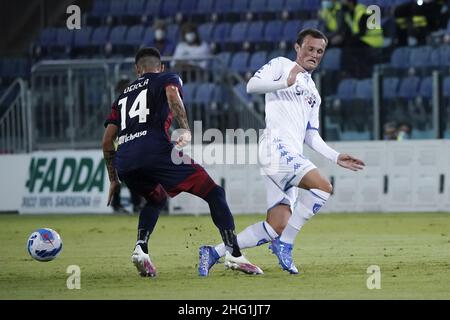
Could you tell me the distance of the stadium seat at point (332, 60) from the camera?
2330 cm

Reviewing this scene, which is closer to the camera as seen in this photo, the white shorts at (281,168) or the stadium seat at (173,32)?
the white shorts at (281,168)

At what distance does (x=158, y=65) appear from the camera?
12164 millimetres

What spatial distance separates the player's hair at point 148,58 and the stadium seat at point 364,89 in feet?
34.7

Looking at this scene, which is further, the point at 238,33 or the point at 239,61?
the point at 238,33

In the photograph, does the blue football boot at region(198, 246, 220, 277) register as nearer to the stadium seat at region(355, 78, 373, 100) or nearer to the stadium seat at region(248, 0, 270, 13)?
the stadium seat at region(355, 78, 373, 100)

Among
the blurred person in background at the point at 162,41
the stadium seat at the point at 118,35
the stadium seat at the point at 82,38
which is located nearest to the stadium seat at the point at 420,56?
the blurred person in background at the point at 162,41

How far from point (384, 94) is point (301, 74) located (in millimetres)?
9914

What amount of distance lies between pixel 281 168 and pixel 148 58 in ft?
5.71

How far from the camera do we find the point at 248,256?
47.6ft

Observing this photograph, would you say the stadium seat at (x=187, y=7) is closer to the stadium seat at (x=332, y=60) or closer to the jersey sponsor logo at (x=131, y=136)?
the stadium seat at (x=332, y=60)

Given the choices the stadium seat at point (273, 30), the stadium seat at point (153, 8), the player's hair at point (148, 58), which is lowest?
the player's hair at point (148, 58)

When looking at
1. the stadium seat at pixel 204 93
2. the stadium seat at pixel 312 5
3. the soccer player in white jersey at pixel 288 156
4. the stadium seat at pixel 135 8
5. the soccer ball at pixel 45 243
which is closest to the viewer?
the soccer player in white jersey at pixel 288 156

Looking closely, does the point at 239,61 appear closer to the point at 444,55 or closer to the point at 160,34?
the point at 160,34

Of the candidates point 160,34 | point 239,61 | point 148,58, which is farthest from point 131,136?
point 239,61
